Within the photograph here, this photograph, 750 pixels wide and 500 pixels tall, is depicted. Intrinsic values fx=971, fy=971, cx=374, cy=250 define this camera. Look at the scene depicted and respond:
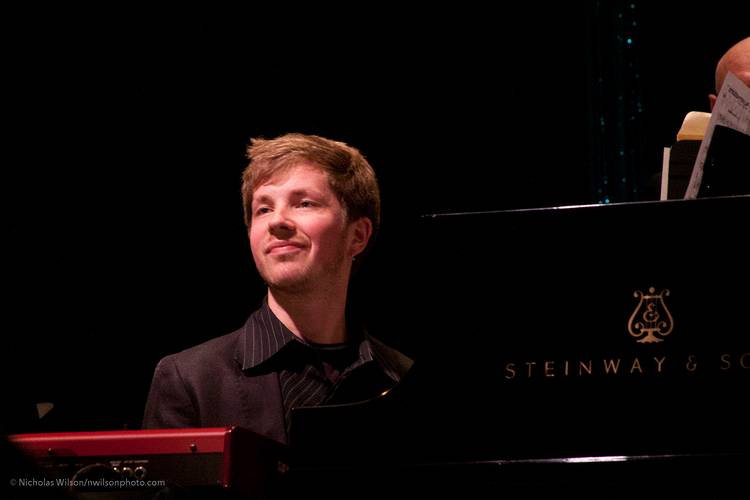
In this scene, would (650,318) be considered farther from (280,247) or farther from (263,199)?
(263,199)

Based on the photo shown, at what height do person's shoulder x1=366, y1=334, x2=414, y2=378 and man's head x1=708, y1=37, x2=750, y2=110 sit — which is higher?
man's head x1=708, y1=37, x2=750, y2=110

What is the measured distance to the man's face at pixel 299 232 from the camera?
9.47 feet

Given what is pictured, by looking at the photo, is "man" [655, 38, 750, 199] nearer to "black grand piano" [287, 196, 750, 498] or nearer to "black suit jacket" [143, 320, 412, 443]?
"black grand piano" [287, 196, 750, 498]

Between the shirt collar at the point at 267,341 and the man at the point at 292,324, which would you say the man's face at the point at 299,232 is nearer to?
the man at the point at 292,324

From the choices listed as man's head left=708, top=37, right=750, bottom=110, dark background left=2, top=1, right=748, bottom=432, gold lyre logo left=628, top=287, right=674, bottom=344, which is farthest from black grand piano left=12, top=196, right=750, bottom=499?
dark background left=2, top=1, right=748, bottom=432

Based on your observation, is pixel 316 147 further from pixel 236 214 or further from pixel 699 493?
pixel 699 493

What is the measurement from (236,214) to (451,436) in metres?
3.04

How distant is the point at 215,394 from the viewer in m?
2.66

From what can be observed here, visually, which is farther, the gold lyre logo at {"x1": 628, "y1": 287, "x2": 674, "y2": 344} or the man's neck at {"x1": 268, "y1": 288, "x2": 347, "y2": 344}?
the man's neck at {"x1": 268, "y1": 288, "x2": 347, "y2": 344}

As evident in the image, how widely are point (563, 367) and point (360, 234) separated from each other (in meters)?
1.67

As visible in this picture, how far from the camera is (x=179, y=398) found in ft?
8.82

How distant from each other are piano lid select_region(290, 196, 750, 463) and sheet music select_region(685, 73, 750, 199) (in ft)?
1.28

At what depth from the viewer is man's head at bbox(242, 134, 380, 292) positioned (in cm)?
290

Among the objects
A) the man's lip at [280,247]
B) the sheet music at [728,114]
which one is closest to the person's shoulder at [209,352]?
the man's lip at [280,247]
